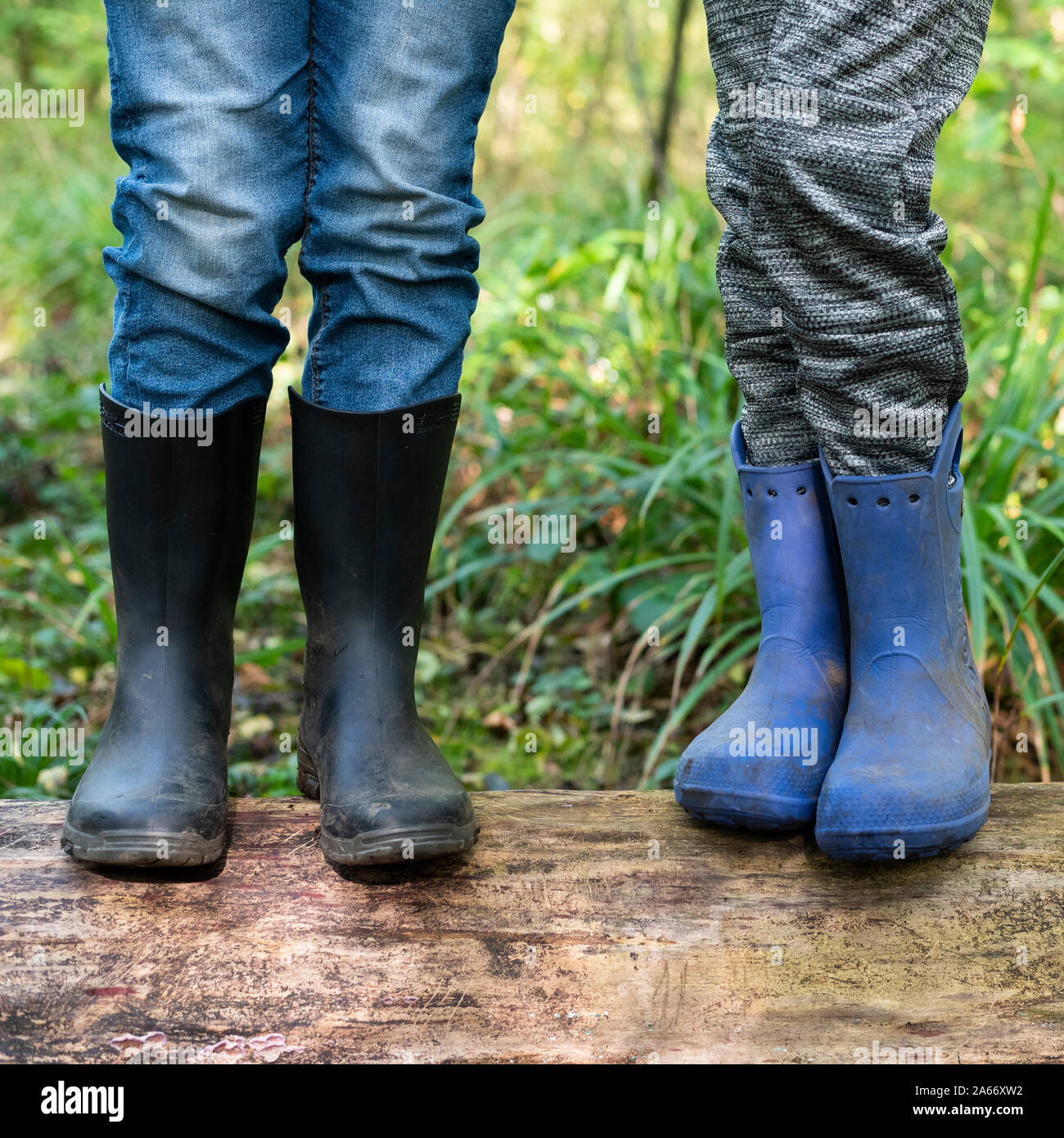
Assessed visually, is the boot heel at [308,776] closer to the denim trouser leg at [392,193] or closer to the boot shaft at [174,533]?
the boot shaft at [174,533]

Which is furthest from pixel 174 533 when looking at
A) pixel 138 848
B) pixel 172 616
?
pixel 138 848

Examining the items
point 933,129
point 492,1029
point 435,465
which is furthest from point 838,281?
point 492,1029

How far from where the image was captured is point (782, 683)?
3.38ft

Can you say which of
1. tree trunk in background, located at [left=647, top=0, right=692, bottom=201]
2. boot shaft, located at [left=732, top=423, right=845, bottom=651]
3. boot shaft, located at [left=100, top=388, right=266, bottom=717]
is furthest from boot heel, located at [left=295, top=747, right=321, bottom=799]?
tree trunk in background, located at [left=647, top=0, right=692, bottom=201]

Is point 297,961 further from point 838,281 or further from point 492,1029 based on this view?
point 838,281

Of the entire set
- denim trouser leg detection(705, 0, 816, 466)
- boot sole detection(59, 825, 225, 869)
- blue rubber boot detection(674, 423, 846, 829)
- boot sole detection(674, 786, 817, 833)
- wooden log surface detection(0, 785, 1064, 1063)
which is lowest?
wooden log surface detection(0, 785, 1064, 1063)

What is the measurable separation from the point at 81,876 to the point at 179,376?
49cm

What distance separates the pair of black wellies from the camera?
0.94 meters

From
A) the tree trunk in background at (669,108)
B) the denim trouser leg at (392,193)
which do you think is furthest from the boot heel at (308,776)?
the tree trunk in background at (669,108)

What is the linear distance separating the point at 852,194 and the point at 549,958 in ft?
2.39

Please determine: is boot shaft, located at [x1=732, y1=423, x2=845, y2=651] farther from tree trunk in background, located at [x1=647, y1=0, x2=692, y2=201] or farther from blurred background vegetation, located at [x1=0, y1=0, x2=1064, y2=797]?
tree trunk in background, located at [x1=647, y1=0, x2=692, y2=201]

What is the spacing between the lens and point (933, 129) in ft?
2.90

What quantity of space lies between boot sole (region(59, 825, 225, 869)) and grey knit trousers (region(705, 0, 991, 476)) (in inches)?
28.0

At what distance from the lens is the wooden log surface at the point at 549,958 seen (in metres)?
0.89
